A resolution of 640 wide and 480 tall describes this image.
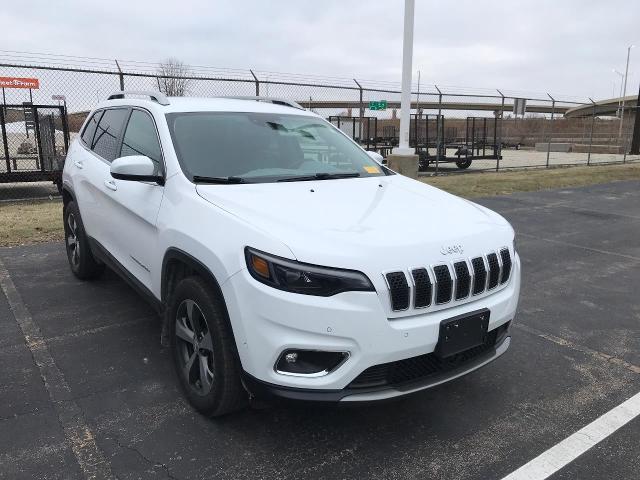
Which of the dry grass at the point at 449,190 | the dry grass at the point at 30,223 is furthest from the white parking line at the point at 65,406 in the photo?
the dry grass at the point at 449,190

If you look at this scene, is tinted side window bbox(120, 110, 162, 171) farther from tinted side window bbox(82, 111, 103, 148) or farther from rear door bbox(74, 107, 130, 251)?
tinted side window bbox(82, 111, 103, 148)

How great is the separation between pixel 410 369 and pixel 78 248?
385 centimetres

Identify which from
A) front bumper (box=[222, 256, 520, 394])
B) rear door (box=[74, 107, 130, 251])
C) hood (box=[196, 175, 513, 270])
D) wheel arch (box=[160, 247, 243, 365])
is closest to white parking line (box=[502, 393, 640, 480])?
front bumper (box=[222, 256, 520, 394])

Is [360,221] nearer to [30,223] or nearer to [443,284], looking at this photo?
[443,284]

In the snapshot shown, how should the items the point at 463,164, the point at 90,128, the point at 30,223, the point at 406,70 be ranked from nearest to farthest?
the point at 90,128, the point at 30,223, the point at 406,70, the point at 463,164

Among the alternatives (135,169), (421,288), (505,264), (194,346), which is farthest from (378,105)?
(421,288)

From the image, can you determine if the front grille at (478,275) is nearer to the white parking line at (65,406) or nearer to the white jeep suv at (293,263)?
the white jeep suv at (293,263)

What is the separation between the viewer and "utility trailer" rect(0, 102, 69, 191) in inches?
461

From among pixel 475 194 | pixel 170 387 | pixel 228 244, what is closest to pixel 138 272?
pixel 170 387

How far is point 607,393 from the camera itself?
3367mm

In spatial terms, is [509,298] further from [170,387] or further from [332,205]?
[170,387]

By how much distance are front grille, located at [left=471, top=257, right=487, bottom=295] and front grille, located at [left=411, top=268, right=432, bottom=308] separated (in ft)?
1.07

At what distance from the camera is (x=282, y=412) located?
3057 mm

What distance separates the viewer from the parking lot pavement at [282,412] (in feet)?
8.58
